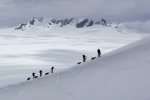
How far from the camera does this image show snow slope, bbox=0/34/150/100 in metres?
20.4

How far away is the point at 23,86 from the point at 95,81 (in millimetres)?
12684

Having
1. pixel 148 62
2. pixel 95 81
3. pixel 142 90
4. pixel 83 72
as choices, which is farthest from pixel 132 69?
pixel 83 72

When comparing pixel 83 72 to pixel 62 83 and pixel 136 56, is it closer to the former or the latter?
pixel 62 83

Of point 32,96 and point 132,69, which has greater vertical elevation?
point 132,69

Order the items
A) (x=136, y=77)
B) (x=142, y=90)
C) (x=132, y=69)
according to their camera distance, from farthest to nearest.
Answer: (x=132, y=69) → (x=136, y=77) → (x=142, y=90)

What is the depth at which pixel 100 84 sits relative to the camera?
24.1 m

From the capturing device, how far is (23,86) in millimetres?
35094

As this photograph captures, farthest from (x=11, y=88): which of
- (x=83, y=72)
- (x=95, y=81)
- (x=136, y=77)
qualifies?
(x=136, y=77)

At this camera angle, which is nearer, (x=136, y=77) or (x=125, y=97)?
(x=125, y=97)

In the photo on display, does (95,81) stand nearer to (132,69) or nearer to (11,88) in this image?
(132,69)

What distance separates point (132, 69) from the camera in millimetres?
24641

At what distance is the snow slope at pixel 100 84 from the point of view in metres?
20.4

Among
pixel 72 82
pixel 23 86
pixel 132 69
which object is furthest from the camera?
pixel 23 86

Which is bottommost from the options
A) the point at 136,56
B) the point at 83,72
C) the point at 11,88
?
the point at 11,88
